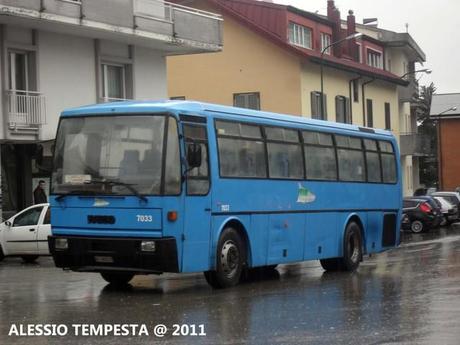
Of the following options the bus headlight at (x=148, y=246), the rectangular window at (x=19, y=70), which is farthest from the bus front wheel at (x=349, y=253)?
the rectangular window at (x=19, y=70)

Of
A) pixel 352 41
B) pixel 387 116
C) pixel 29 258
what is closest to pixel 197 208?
pixel 29 258

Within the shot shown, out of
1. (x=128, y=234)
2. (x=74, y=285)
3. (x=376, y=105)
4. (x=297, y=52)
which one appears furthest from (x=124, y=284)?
(x=376, y=105)

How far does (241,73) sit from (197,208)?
2981cm

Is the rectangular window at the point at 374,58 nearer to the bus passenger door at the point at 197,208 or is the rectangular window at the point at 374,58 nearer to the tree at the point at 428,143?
the tree at the point at 428,143

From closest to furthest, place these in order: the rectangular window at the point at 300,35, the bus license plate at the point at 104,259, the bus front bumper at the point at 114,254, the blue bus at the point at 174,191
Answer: the bus front bumper at the point at 114,254 → the blue bus at the point at 174,191 → the bus license plate at the point at 104,259 → the rectangular window at the point at 300,35

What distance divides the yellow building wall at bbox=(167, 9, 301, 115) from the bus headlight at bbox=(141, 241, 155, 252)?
29.0m

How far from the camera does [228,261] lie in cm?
1421

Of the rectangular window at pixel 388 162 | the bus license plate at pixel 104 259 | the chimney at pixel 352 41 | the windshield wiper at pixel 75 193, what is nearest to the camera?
the bus license plate at pixel 104 259

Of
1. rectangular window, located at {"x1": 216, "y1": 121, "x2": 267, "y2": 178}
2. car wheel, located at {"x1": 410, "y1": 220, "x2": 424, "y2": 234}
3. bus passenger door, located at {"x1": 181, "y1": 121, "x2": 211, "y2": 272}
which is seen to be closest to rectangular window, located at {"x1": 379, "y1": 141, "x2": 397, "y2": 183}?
rectangular window, located at {"x1": 216, "y1": 121, "x2": 267, "y2": 178}

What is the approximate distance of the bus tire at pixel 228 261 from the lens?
46.0ft

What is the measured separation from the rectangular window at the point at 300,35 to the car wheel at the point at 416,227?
1142cm

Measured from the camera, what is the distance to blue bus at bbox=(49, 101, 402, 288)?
13070mm

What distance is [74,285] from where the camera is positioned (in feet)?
51.5

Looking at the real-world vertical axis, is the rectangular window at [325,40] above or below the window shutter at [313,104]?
above
